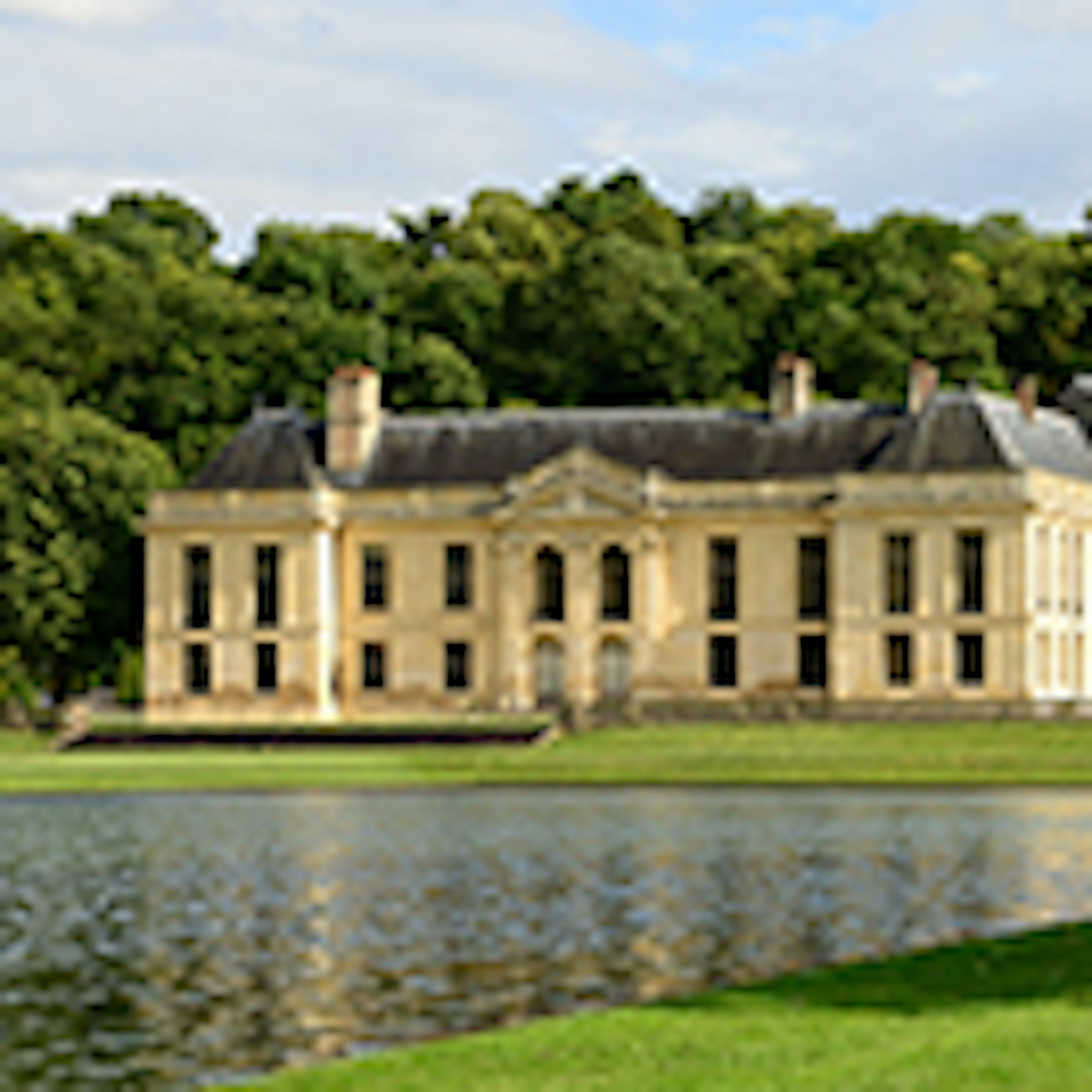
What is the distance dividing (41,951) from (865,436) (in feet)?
211

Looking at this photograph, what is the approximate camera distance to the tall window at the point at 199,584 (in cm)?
9025

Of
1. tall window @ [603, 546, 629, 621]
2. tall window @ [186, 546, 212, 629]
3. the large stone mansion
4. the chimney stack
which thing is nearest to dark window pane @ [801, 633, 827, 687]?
the large stone mansion

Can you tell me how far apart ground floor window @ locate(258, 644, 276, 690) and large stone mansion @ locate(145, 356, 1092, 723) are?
0.07 meters

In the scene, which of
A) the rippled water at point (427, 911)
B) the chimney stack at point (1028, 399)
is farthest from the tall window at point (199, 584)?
the rippled water at point (427, 911)

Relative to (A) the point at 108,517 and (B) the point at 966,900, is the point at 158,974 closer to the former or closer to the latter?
(B) the point at 966,900

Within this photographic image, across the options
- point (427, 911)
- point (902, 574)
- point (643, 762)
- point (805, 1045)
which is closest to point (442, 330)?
point (902, 574)

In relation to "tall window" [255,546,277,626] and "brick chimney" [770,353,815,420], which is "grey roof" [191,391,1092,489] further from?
"tall window" [255,546,277,626]

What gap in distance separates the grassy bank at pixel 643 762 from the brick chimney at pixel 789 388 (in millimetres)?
16792

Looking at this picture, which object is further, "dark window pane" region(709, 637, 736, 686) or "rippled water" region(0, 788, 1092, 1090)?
"dark window pane" region(709, 637, 736, 686)

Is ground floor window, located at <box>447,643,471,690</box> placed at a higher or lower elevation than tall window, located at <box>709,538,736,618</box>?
lower

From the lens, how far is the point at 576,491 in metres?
88.2

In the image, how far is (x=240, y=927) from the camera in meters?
27.1

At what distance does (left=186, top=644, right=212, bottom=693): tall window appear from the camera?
296 ft

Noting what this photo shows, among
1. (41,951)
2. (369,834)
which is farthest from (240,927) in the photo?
(369,834)
